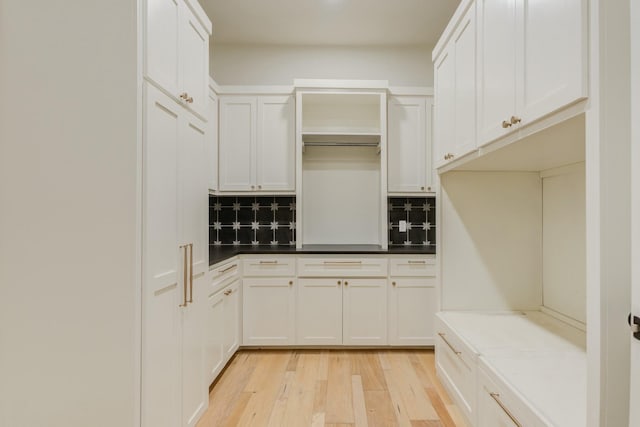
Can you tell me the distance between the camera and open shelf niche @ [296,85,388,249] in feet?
11.3

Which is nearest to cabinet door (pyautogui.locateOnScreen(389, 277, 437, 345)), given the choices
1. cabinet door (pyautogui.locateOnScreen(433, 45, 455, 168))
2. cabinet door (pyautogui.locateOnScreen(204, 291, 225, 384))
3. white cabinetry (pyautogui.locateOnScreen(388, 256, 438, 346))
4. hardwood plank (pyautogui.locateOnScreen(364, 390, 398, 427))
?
white cabinetry (pyautogui.locateOnScreen(388, 256, 438, 346))

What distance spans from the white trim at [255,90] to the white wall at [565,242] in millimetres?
2313

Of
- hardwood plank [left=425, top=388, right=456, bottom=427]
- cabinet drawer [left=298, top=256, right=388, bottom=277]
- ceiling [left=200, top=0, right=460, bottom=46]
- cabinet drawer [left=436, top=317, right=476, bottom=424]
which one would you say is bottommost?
hardwood plank [left=425, top=388, right=456, bottom=427]

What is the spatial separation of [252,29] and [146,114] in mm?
2413

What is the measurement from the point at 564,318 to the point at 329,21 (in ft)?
10.1

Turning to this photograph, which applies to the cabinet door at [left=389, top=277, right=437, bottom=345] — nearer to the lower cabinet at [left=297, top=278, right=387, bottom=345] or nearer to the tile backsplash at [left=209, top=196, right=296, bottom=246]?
the lower cabinet at [left=297, top=278, right=387, bottom=345]

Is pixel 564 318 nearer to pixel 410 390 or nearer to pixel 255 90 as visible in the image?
pixel 410 390

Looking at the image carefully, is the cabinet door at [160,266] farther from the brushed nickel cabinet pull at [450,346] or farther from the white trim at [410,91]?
the white trim at [410,91]

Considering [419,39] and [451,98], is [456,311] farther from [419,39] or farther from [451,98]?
[419,39]

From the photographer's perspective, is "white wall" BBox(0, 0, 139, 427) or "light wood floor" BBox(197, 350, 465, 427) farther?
"light wood floor" BBox(197, 350, 465, 427)

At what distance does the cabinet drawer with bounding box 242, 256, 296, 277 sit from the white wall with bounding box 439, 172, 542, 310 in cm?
132

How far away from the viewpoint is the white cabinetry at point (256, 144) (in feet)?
10.6

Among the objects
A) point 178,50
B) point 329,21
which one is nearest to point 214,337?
point 178,50

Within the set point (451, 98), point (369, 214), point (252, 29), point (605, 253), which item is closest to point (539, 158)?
point (451, 98)
